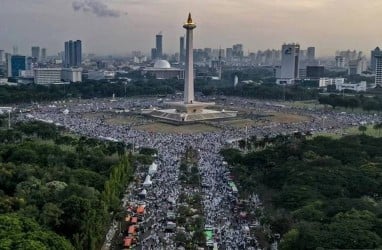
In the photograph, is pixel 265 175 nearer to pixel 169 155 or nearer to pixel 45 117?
pixel 169 155

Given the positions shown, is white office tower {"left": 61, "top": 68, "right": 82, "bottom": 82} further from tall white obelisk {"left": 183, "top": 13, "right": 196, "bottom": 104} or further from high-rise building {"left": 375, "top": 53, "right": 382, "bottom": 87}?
high-rise building {"left": 375, "top": 53, "right": 382, "bottom": 87}

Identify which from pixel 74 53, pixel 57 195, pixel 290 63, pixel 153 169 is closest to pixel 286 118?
pixel 153 169

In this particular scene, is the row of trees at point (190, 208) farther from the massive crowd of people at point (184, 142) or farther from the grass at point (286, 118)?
the grass at point (286, 118)

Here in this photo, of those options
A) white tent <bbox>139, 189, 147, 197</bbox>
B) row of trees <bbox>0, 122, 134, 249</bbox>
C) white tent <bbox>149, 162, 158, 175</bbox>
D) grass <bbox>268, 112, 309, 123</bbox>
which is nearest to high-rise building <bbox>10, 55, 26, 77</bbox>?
grass <bbox>268, 112, 309, 123</bbox>

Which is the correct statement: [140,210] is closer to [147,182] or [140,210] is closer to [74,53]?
[147,182]

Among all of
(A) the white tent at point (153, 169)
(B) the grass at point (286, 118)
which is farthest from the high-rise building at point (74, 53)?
(A) the white tent at point (153, 169)

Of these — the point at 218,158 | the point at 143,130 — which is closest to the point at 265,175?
the point at 218,158
